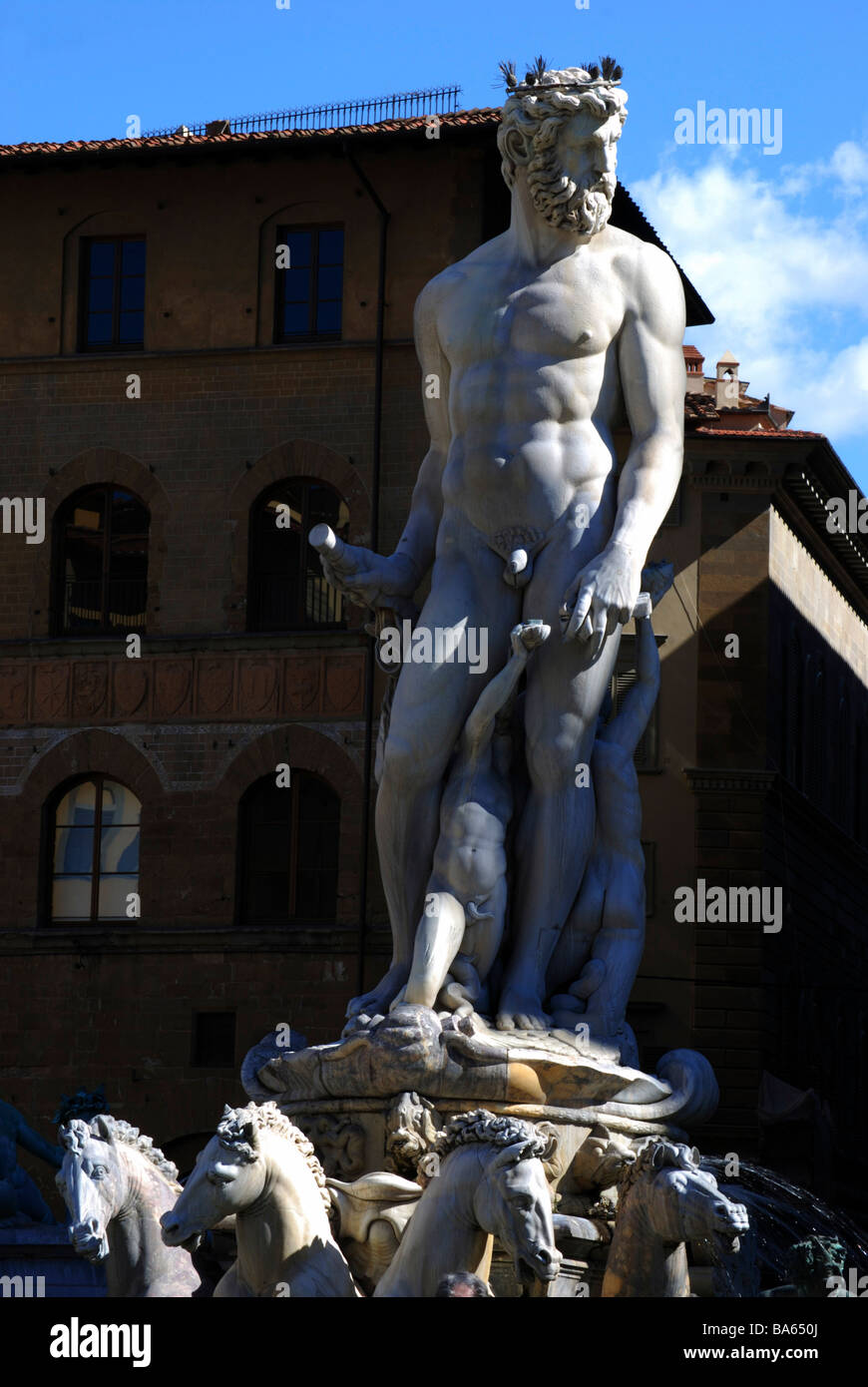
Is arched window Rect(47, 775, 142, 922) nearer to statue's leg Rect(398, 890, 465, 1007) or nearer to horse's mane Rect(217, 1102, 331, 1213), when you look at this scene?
statue's leg Rect(398, 890, 465, 1007)

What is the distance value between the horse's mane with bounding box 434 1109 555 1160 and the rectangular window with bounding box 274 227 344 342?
99.5ft

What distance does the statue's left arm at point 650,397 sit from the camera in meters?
10.1

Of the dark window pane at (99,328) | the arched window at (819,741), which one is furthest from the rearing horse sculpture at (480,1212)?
the arched window at (819,741)

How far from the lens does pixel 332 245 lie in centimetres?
3744

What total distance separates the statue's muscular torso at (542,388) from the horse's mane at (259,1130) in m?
3.03

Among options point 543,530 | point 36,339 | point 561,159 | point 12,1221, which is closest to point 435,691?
point 543,530

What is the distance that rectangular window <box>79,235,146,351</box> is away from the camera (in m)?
38.2

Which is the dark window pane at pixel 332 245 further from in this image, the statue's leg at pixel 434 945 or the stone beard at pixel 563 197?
the statue's leg at pixel 434 945

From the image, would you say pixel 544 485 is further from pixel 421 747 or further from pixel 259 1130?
pixel 259 1130

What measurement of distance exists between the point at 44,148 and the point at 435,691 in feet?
96.7

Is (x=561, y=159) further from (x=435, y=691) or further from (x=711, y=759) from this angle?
(x=711, y=759)
